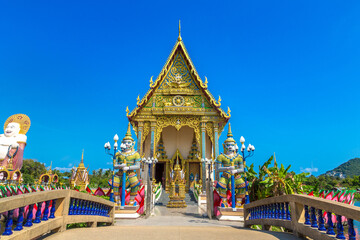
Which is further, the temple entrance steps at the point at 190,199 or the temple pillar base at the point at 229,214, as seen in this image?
the temple entrance steps at the point at 190,199

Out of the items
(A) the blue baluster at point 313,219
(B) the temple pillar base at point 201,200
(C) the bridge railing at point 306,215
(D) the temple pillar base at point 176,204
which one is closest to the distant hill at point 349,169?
(B) the temple pillar base at point 201,200

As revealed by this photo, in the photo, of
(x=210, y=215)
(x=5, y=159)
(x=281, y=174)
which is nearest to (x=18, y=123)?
(x=5, y=159)

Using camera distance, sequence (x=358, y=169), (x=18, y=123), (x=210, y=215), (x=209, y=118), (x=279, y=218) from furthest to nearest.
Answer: (x=358, y=169) → (x=18, y=123) → (x=209, y=118) → (x=210, y=215) → (x=279, y=218)

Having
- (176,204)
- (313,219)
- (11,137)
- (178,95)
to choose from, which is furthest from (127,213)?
(11,137)

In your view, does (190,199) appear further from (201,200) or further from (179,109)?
(179,109)

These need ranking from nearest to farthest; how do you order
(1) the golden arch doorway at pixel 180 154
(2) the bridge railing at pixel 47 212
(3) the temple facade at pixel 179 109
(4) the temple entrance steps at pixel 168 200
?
(2) the bridge railing at pixel 47 212 < (4) the temple entrance steps at pixel 168 200 < (3) the temple facade at pixel 179 109 < (1) the golden arch doorway at pixel 180 154

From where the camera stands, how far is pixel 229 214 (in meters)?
8.12

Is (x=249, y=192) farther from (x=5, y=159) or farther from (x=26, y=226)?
(x=5, y=159)

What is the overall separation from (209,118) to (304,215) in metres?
11.4

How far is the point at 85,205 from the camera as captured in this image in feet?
13.6

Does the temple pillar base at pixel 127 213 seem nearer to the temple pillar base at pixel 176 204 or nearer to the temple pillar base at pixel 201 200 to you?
the temple pillar base at pixel 176 204

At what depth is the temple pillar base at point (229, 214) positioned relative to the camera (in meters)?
8.00

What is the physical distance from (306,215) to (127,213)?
643cm

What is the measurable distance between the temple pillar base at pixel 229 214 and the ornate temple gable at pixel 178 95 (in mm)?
7155
